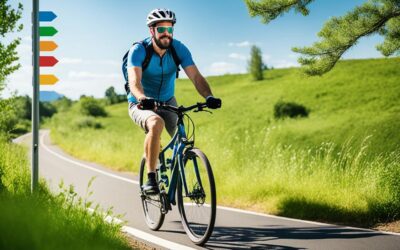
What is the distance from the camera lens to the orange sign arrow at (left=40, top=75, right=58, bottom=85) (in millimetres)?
5852

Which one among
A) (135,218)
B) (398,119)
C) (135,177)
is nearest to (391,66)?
(398,119)

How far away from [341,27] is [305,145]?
107 feet

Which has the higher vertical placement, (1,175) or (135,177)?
(1,175)

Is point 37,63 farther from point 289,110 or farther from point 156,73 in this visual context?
point 289,110

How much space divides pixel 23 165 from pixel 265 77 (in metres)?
92.2

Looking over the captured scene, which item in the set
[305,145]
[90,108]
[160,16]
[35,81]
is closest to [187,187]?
[160,16]

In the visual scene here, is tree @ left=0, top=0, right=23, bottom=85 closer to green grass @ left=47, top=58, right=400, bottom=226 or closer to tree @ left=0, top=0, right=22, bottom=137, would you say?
tree @ left=0, top=0, right=22, bottom=137

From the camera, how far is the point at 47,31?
6.06 metres

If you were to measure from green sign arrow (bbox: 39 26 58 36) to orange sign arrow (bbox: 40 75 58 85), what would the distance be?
1.82ft

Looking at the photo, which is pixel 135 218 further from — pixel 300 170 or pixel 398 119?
pixel 398 119

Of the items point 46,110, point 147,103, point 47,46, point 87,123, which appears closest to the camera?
point 147,103

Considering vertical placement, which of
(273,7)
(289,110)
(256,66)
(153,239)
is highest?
(256,66)

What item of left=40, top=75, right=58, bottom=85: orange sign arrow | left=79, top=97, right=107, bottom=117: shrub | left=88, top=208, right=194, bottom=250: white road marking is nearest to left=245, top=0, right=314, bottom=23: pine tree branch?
left=40, top=75, right=58, bottom=85: orange sign arrow

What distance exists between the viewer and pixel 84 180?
491 inches
